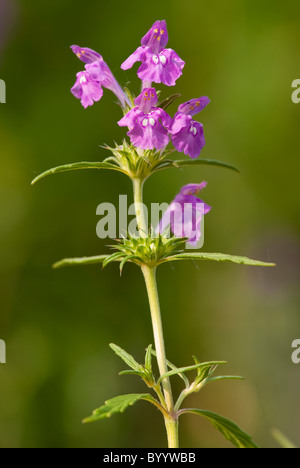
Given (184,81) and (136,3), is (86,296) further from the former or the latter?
(136,3)

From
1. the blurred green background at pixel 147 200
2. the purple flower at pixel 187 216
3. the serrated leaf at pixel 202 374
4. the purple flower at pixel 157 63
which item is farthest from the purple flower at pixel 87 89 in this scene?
the blurred green background at pixel 147 200

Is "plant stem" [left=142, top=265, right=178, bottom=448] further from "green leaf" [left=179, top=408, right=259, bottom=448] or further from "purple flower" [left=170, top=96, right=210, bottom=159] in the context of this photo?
"purple flower" [left=170, top=96, right=210, bottom=159]

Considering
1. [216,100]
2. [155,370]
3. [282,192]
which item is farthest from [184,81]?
[155,370]

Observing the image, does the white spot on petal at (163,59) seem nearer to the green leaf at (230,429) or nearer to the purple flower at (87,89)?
→ the purple flower at (87,89)

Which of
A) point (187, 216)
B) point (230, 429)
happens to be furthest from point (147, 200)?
point (230, 429)

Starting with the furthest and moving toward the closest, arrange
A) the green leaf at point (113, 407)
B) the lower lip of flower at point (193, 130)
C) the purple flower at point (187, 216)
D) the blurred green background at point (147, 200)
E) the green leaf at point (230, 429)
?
the blurred green background at point (147, 200) < the purple flower at point (187, 216) < the lower lip of flower at point (193, 130) < the green leaf at point (230, 429) < the green leaf at point (113, 407)

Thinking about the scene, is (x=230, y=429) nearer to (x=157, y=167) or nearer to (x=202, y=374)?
(x=202, y=374)

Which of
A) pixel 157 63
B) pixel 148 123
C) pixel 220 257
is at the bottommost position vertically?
pixel 220 257
